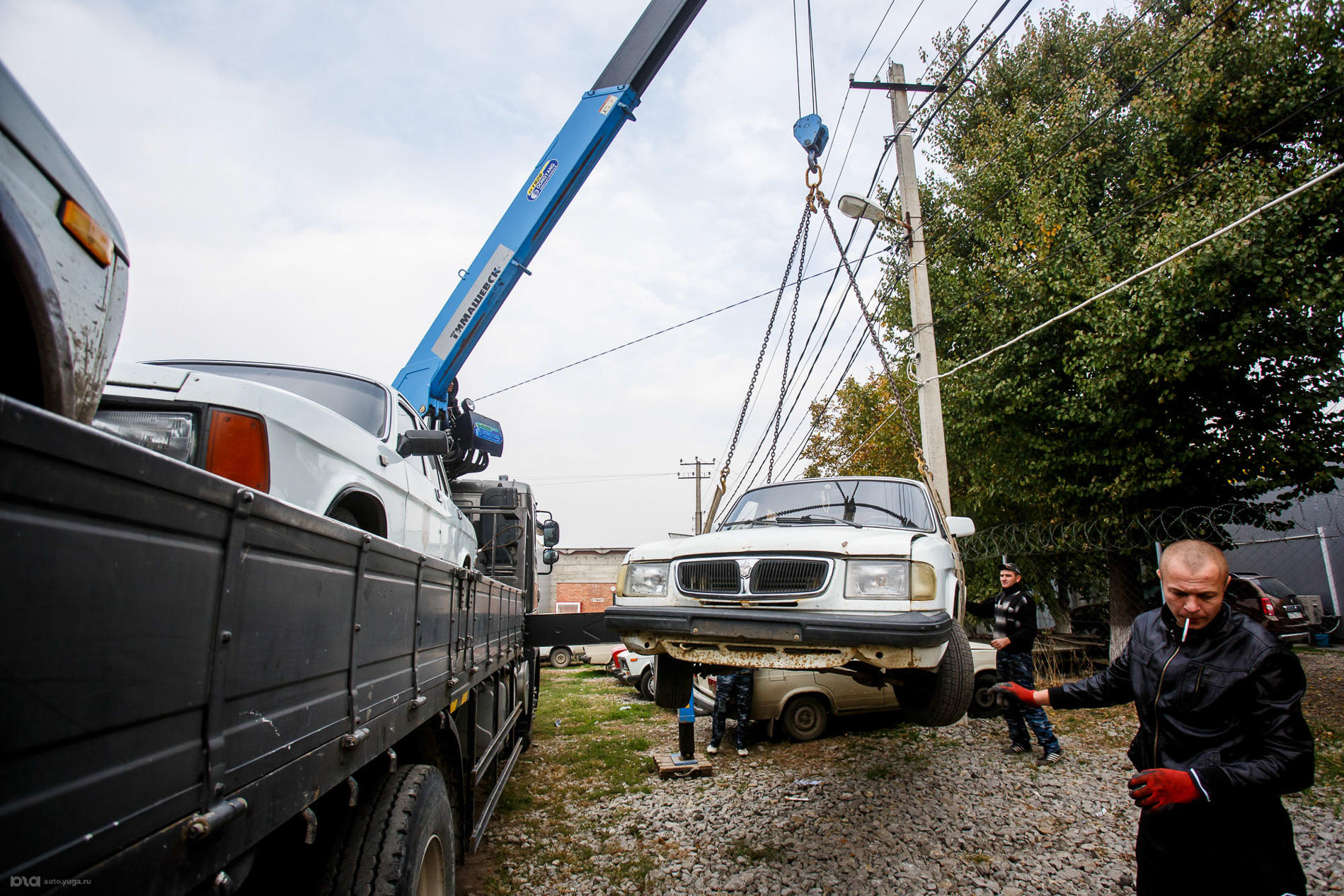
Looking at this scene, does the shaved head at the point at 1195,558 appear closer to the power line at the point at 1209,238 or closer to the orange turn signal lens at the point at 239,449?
the orange turn signal lens at the point at 239,449

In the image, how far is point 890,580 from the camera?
390cm

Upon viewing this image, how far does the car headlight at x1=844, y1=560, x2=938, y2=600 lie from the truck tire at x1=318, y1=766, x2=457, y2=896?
95.6 inches

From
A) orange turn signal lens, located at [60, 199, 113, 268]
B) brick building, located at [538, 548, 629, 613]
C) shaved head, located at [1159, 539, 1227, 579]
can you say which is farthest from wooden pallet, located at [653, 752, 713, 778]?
brick building, located at [538, 548, 629, 613]

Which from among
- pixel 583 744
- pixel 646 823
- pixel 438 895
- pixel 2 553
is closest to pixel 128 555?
pixel 2 553

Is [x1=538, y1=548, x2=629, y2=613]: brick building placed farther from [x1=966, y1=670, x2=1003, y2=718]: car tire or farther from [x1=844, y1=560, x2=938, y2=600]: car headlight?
[x1=844, y1=560, x2=938, y2=600]: car headlight

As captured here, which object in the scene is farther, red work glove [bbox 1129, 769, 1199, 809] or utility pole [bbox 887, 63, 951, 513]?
utility pole [bbox 887, 63, 951, 513]

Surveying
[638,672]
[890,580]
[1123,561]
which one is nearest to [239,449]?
[890,580]

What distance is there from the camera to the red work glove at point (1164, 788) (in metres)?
2.28

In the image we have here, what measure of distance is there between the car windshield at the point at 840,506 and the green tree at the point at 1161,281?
5004 mm

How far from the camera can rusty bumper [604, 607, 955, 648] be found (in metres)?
3.64

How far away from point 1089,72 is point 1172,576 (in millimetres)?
12606

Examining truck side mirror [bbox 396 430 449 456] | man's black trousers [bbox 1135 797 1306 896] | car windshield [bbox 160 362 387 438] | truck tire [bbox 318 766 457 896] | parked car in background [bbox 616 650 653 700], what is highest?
car windshield [bbox 160 362 387 438]

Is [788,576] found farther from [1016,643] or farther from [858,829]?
[1016,643]

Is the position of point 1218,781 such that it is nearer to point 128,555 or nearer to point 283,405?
point 128,555
